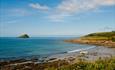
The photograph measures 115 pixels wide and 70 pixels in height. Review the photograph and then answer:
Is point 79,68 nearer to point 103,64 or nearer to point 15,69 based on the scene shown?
point 103,64

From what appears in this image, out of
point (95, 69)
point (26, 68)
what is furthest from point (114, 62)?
point (26, 68)

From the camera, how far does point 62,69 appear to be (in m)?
15.4

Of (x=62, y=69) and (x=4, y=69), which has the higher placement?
(x=62, y=69)

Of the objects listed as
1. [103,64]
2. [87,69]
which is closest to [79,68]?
[87,69]

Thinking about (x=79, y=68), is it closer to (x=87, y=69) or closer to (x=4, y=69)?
(x=87, y=69)

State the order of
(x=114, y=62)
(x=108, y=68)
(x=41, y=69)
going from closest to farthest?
(x=108, y=68)
(x=114, y=62)
(x=41, y=69)

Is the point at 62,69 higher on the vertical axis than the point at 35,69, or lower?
higher

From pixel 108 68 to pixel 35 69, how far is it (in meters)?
16.1

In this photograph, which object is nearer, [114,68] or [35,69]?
[114,68]

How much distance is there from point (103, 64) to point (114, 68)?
96 centimetres

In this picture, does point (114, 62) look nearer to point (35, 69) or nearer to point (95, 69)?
point (95, 69)

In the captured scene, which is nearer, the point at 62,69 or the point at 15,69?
the point at 62,69

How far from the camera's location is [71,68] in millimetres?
15758

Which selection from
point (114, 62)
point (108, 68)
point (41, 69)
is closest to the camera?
point (108, 68)
